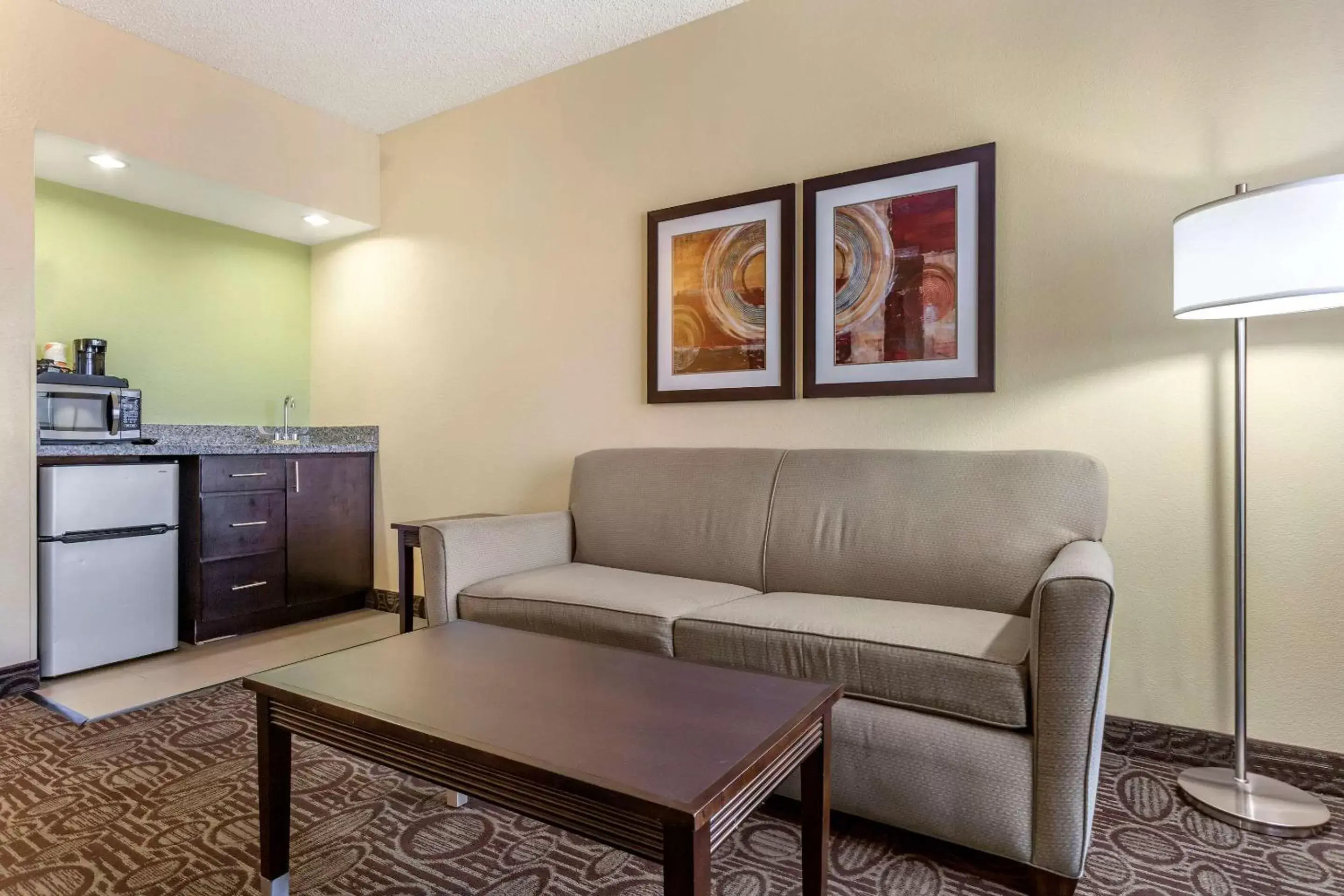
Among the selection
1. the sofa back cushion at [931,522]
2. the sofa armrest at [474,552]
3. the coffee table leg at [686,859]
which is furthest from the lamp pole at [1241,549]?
the sofa armrest at [474,552]

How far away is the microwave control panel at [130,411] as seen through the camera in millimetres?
3227

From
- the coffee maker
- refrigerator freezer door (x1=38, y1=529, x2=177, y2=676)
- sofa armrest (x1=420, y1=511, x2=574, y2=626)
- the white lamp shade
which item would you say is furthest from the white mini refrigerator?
the white lamp shade

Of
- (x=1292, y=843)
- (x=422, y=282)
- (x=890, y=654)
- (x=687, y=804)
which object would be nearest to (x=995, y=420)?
(x=890, y=654)

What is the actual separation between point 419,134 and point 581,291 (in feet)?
4.71

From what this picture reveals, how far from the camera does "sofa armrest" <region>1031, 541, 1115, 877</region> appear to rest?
1321 millimetres

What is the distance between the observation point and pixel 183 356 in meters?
3.74

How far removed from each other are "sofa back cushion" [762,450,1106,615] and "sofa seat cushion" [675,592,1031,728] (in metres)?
0.10

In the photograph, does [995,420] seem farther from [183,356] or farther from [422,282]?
[183,356]

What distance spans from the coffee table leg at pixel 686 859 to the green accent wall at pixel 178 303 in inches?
148

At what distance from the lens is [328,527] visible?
3.64 metres

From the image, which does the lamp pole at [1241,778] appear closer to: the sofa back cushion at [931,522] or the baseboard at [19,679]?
the sofa back cushion at [931,522]

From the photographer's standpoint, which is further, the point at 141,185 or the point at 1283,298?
the point at 141,185

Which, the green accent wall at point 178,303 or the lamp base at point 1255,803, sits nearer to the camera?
the lamp base at point 1255,803

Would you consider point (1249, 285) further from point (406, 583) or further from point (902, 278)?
point (406, 583)
